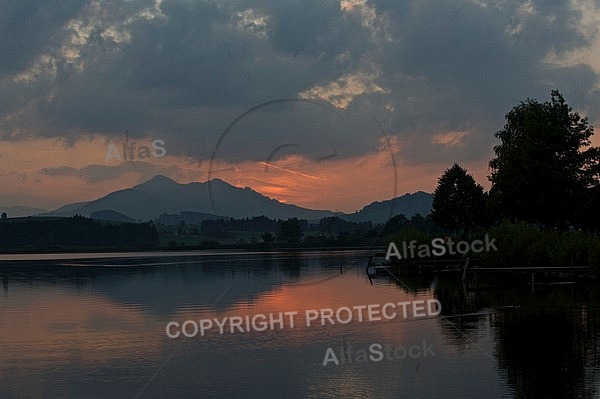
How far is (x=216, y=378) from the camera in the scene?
2034 cm

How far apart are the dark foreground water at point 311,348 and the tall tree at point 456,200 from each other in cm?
6508

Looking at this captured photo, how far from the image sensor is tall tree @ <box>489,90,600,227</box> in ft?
250

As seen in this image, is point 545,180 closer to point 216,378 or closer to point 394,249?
point 394,249

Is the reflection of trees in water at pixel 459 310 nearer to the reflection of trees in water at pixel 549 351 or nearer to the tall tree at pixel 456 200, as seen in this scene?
the reflection of trees in water at pixel 549 351

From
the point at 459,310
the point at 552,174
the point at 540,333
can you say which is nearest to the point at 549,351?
the point at 540,333

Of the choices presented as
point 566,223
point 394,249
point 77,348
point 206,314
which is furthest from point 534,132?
point 77,348

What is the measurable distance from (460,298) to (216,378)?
2514 cm

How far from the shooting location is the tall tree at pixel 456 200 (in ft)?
363

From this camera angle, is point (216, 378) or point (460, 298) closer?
point (216, 378)

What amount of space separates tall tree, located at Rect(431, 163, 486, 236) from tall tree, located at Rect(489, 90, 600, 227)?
100 ft

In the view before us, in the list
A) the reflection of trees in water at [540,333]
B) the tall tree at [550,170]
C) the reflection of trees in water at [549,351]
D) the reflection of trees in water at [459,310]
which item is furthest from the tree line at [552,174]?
the reflection of trees in water at [549,351]

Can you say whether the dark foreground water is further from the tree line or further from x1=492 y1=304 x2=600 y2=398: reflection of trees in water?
the tree line

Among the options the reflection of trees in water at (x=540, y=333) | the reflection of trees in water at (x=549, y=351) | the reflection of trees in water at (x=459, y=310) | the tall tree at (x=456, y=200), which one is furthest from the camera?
the tall tree at (x=456, y=200)

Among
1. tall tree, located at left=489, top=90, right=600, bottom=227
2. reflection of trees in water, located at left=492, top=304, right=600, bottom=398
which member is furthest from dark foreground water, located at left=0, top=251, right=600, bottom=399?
tall tree, located at left=489, top=90, right=600, bottom=227
